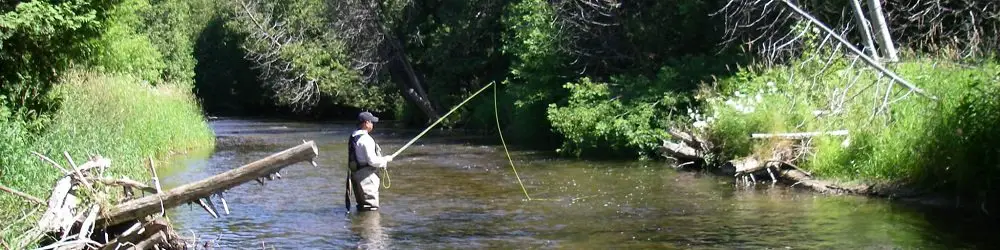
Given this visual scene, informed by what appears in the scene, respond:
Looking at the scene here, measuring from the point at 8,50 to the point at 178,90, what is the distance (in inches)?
666

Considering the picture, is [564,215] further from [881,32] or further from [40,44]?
[881,32]

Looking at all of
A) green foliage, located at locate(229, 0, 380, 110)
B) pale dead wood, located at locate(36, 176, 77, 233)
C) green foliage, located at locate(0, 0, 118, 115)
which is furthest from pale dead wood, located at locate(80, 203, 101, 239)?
green foliage, located at locate(229, 0, 380, 110)

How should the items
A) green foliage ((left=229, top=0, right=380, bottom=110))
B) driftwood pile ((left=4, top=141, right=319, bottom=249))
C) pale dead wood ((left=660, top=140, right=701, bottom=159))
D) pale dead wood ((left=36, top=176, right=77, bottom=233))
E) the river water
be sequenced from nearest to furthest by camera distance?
pale dead wood ((left=36, top=176, right=77, bottom=233))
driftwood pile ((left=4, top=141, right=319, bottom=249))
the river water
pale dead wood ((left=660, top=140, right=701, bottom=159))
green foliage ((left=229, top=0, right=380, bottom=110))

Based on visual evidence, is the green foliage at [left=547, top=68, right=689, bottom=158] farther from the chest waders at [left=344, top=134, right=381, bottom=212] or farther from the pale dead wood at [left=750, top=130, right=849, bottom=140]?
the chest waders at [left=344, top=134, right=381, bottom=212]

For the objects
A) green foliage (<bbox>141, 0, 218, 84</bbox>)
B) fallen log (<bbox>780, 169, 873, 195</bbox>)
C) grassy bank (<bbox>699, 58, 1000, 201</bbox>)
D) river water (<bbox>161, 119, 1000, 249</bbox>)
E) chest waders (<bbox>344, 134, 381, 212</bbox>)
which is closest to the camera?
river water (<bbox>161, 119, 1000, 249</bbox>)

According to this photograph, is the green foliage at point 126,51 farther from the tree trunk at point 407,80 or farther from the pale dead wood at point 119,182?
the tree trunk at point 407,80

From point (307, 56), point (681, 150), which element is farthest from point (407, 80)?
point (681, 150)

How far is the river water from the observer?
43.0 ft

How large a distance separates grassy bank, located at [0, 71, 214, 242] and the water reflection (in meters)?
2.93

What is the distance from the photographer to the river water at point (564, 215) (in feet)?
43.0

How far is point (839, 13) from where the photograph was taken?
25062 millimetres

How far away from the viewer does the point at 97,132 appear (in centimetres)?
1814

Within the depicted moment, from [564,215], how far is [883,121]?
16.2 feet

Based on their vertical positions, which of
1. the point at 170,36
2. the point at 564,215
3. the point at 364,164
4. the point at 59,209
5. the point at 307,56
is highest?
the point at 170,36
